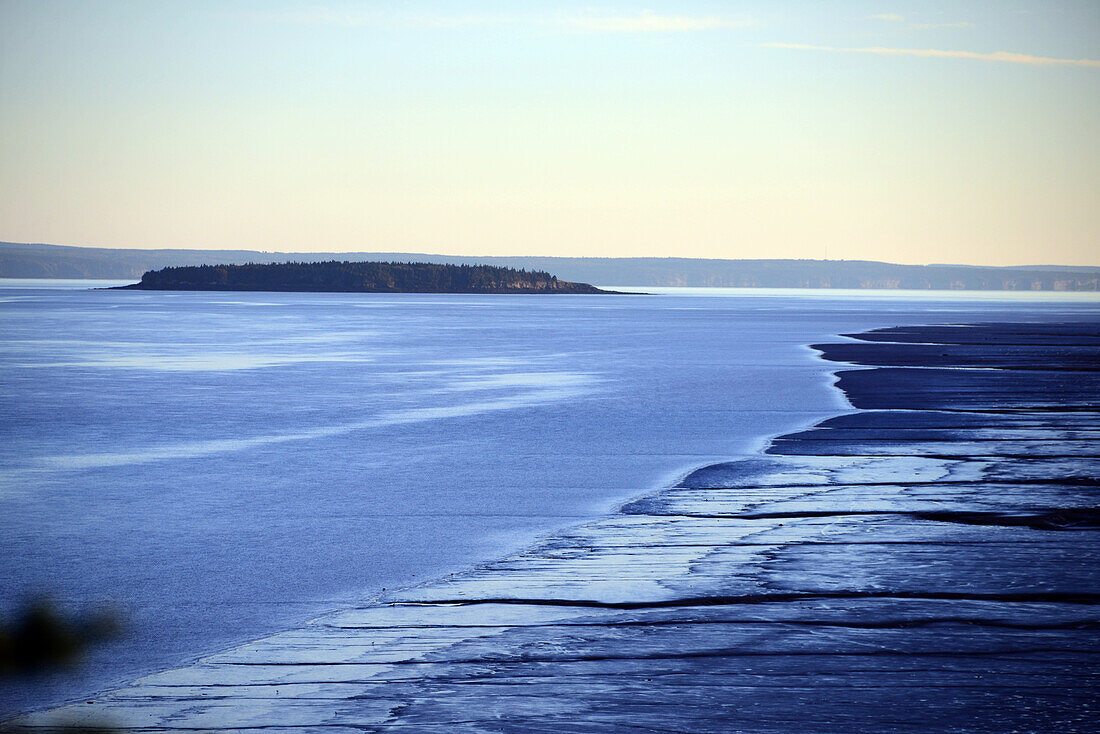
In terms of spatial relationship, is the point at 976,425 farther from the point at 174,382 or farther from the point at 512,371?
the point at 174,382

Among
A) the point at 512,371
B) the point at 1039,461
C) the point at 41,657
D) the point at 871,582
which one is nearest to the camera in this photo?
the point at 41,657

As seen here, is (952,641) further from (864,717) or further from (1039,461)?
(1039,461)

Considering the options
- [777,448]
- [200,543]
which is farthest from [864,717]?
[777,448]

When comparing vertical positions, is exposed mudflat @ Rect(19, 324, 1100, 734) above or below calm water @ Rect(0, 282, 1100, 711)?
above

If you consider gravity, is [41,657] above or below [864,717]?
above

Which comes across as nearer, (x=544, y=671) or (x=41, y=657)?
(x=41, y=657)

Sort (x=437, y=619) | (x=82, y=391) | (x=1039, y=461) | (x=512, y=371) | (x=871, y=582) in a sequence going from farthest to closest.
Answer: (x=512, y=371) → (x=82, y=391) → (x=1039, y=461) → (x=871, y=582) → (x=437, y=619)
